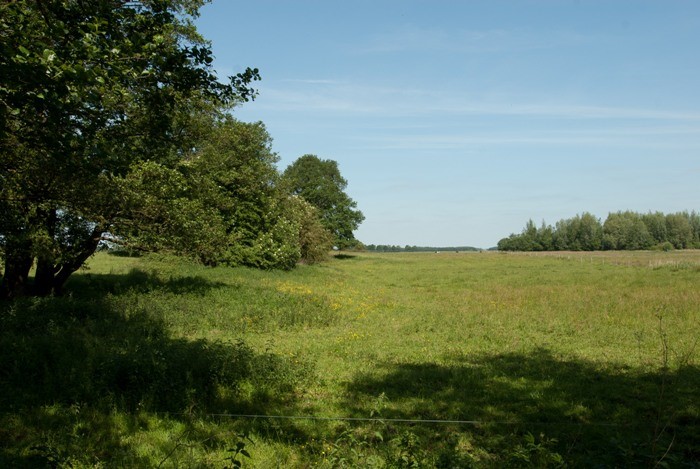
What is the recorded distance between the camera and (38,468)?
5.49 meters

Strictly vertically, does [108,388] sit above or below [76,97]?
below

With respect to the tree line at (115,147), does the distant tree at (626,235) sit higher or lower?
higher

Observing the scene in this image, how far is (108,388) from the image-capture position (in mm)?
8180

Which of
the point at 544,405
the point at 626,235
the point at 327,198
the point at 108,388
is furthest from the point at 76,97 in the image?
the point at 626,235

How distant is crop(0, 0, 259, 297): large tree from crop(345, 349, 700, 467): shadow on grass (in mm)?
5906

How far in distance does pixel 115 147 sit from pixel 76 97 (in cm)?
257

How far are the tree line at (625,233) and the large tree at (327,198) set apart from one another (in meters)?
95.8

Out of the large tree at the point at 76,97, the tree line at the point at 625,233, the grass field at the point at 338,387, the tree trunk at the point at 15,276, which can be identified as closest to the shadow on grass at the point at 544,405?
the grass field at the point at 338,387

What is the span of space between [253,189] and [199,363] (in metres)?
24.3

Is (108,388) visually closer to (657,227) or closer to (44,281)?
(44,281)

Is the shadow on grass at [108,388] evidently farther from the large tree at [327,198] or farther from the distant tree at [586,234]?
the distant tree at [586,234]

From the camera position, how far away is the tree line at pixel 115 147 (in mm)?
6699

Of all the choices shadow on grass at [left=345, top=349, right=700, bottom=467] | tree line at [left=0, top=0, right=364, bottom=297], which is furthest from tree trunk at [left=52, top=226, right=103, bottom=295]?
shadow on grass at [left=345, top=349, right=700, bottom=467]

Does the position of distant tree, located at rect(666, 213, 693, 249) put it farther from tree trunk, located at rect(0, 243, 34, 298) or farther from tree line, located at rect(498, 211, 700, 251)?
tree trunk, located at rect(0, 243, 34, 298)
